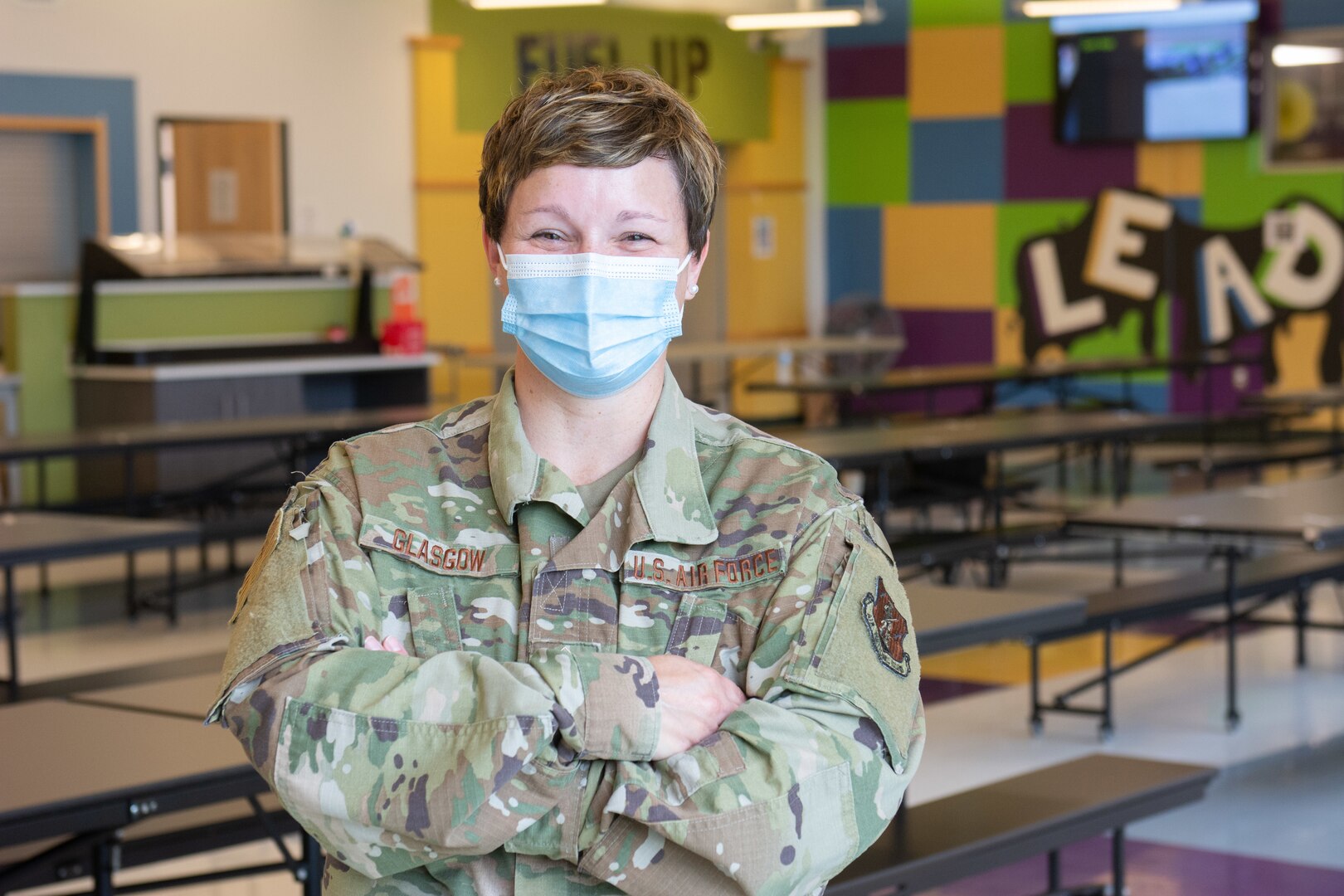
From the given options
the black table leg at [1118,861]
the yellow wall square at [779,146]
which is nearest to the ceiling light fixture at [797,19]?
the yellow wall square at [779,146]

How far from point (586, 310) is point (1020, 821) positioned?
6.54 ft

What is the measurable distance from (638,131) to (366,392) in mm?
8562

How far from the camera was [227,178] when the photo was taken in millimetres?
10156

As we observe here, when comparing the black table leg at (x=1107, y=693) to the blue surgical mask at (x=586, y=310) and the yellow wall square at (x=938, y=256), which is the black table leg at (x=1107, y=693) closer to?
the blue surgical mask at (x=586, y=310)

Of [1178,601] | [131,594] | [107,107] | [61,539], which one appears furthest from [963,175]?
[61,539]

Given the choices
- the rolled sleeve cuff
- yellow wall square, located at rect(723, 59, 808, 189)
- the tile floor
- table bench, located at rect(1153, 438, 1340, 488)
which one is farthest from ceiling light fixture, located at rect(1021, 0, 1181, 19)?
the rolled sleeve cuff

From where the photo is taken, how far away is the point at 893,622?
1509mm

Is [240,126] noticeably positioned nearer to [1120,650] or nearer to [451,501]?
[1120,650]

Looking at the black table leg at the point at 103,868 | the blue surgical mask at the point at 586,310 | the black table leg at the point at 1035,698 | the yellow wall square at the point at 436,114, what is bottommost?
the black table leg at the point at 1035,698

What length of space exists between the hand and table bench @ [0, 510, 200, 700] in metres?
2.92

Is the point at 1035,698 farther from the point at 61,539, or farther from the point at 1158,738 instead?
the point at 61,539

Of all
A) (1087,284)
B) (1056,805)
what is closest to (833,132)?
(1087,284)

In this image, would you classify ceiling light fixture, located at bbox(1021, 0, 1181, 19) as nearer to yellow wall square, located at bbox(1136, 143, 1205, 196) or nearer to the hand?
yellow wall square, located at bbox(1136, 143, 1205, 196)

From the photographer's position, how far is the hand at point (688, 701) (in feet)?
4.56
